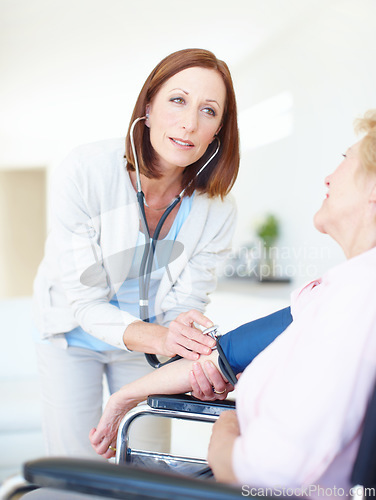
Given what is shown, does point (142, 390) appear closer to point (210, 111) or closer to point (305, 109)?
point (210, 111)

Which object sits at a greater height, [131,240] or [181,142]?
[181,142]

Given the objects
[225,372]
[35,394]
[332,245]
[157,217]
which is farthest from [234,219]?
[332,245]

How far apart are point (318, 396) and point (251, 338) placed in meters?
0.38

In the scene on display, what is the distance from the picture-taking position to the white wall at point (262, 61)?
12.8 ft

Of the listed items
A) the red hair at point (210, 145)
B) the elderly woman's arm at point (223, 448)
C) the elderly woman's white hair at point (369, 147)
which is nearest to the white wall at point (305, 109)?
the red hair at point (210, 145)

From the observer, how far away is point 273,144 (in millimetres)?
4840

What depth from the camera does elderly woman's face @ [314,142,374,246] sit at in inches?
35.2

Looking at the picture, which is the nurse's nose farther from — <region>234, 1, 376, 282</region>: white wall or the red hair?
<region>234, 1, 376, 282</region>: white wall

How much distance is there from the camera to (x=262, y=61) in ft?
15.8

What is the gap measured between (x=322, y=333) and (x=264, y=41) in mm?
4394

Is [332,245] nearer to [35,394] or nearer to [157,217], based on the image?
[35,394]

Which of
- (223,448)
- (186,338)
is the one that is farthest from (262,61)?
(223,448)

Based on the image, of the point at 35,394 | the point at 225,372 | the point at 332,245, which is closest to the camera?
the point at 225,372

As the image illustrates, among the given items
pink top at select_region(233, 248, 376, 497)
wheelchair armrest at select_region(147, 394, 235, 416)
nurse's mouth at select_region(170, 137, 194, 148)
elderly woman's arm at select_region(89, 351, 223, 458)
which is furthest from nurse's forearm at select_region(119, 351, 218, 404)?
nurse's mouth at select_region(170, 137, 194, 148)
